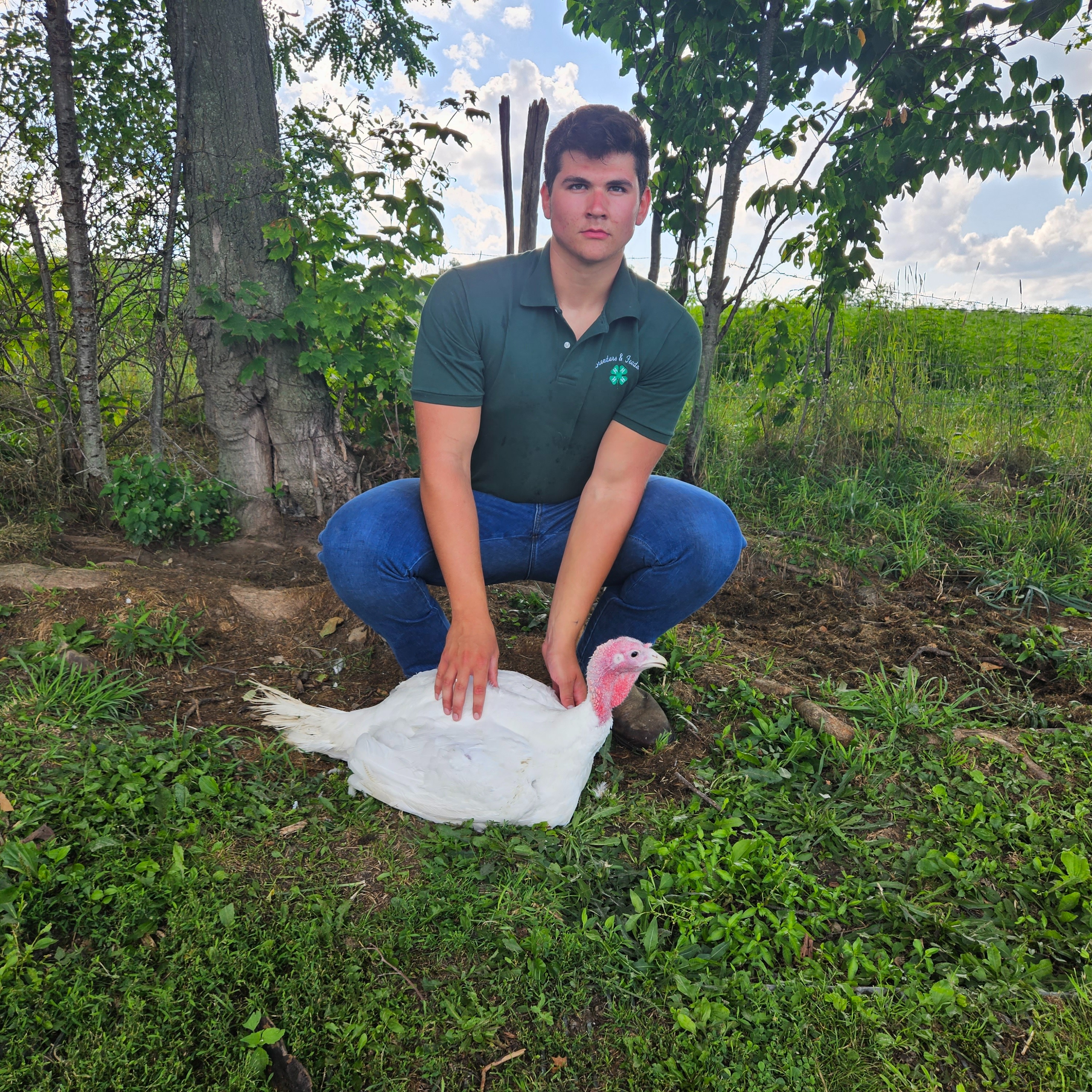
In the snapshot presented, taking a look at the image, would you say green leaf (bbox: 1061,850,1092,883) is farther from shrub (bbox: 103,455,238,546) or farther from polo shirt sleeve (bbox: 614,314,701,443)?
shrub (bbox: 103,455,238,546)

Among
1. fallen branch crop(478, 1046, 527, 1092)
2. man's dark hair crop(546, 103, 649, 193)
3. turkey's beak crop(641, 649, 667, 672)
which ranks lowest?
fallen branch crop(478, 1046, 527, 1092)

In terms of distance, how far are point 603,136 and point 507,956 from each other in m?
2.25

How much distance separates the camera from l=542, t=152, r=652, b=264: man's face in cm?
200

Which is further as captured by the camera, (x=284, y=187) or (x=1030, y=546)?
(x=1030, y=546)

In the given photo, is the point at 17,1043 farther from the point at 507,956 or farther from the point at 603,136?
the point at 603,136

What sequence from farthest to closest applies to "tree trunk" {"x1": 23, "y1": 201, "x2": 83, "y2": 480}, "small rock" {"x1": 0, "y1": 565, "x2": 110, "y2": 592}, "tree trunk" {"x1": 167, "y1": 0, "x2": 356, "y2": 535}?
"tree trunk" {"x1": 23, "y1": 201, "x2": 83, "y2": 480} → "tree trunk" {"x1": 167, "y1": 0, "x2": 356, "y2": 535} → "small rock" {"x1": 0, "y1": 565, "x2": 110, "y2": 592}

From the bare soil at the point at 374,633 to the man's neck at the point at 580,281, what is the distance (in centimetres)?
139

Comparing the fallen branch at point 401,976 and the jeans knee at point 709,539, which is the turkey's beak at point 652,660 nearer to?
the jeans knee at point 709,539

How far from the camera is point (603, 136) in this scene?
78.2 inches

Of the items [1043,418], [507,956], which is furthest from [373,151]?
[1043,418]

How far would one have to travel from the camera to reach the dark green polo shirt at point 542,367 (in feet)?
6.94

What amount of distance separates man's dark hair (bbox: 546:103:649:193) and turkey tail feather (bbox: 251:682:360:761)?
72.1 inches

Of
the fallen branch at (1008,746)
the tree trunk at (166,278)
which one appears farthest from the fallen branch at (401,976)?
the tree trunk at (166,278)

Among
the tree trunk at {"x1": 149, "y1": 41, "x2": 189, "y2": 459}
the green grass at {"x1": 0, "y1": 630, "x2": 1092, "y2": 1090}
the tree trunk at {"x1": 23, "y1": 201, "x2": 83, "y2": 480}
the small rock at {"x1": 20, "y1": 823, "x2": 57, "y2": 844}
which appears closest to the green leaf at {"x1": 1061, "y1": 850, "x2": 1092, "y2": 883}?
the green grass at {"x1": 0, "y1": 630, "x2": 1092, "y2": 1090}
